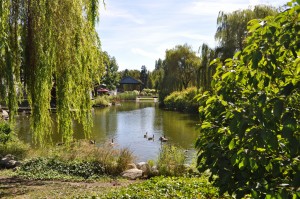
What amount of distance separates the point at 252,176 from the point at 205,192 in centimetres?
279

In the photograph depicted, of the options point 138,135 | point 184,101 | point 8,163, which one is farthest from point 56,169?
point 184,101

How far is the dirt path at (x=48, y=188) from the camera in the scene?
617cm

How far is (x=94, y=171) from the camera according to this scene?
8898 millimetres

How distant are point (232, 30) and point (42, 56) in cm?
2195

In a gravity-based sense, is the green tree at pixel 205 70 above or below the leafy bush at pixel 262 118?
above

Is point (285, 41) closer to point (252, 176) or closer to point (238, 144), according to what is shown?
point (238, 144)

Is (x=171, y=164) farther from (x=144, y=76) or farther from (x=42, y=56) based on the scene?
(x=144, y=76)

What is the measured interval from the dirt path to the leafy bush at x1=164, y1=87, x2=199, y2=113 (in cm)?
2463

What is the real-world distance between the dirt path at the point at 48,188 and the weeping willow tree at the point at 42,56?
1166 millimetres

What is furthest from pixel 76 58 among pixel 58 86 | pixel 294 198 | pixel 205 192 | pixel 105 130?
pixel 105 130

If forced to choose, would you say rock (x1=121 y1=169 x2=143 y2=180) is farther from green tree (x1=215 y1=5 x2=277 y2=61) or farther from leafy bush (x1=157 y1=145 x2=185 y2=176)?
green tree (x1=215 y1=5 x2=277 y2=61)

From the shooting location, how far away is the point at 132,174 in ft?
28.8

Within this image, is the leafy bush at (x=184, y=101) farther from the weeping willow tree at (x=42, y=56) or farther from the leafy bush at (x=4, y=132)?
the weeping willow tree at (x=42, y=56)

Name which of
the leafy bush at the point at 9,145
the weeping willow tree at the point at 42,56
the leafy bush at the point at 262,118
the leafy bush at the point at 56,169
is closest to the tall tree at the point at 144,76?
the leafy bush at the point at 9,145
